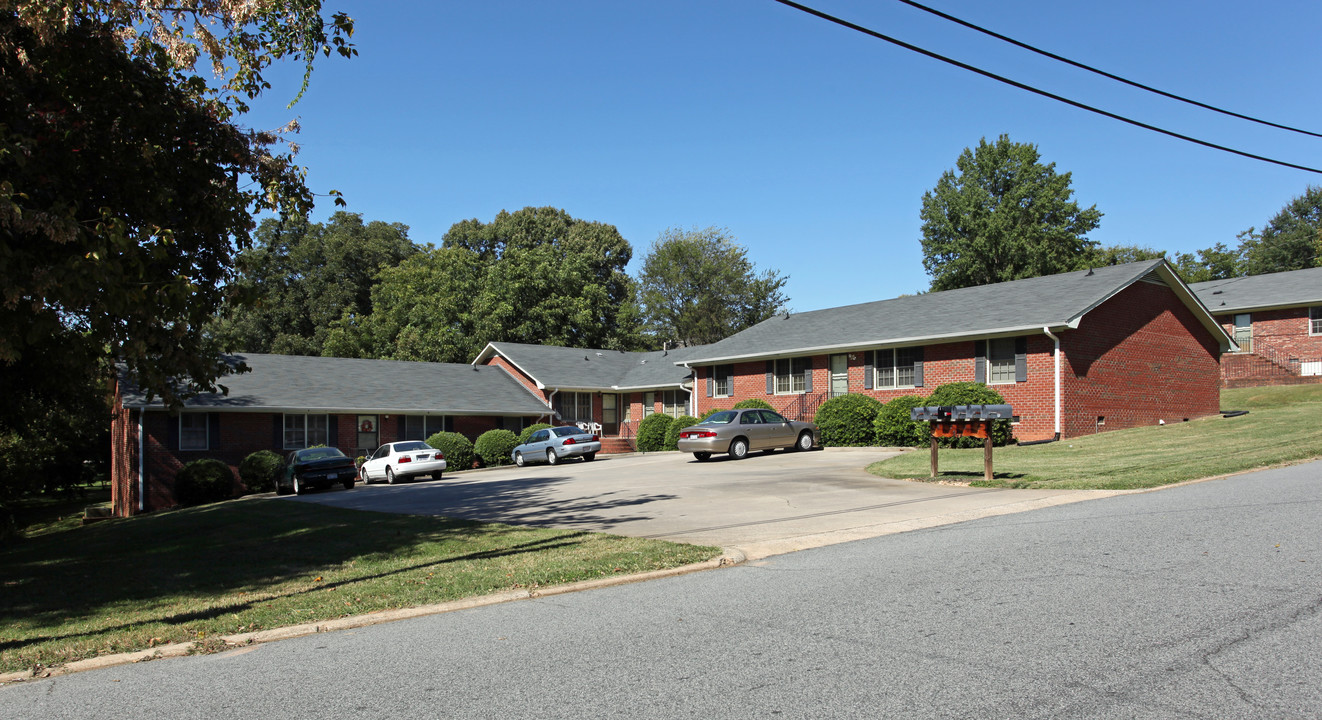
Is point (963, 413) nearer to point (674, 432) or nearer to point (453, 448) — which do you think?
point (674, 432)

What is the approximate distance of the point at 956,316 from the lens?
98.4 ft

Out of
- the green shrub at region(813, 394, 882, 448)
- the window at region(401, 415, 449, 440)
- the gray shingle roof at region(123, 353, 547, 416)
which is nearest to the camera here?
the green shrub at region(813, 394, 882, 448)

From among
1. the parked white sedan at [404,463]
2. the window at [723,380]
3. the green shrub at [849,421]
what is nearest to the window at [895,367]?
the green shrub at [849,421]

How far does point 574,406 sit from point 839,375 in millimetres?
15952

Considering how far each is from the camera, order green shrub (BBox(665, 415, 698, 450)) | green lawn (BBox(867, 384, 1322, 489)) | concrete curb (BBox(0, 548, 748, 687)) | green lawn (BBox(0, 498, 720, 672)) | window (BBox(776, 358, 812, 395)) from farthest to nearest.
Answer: green shrub (BBox(665, 415, 698, 450)) < window (BBox(776, 358, 812, 395)) < green lawn (BBox(867, 384, 1322, 489)) < green lawn (BBox(0, 498, 720, 672)) < concrete curb (BBox(0, 548, 748, 687))

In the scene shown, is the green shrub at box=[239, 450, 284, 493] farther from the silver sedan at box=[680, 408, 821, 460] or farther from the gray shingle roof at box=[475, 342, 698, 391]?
the silver sedan at box=[680, 408, 821, 460]

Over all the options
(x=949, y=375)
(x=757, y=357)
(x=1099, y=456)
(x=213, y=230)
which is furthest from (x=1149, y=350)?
(x=213, y=230)

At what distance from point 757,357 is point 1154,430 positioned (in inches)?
572

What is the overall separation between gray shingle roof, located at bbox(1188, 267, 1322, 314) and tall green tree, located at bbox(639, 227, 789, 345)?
3583cm

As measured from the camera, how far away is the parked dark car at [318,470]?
1055 inches

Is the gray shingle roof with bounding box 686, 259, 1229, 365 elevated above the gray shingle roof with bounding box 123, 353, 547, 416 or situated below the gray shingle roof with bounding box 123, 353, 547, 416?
above

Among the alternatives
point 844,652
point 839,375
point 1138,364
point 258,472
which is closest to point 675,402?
point 839,375

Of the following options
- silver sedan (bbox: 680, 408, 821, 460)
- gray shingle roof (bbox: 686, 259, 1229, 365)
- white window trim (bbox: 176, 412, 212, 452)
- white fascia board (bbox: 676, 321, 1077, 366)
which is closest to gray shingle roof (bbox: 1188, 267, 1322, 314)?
gray shingle roof (bbox: 686, 259, 1229, 365)

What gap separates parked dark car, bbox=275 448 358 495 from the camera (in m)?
26.8
